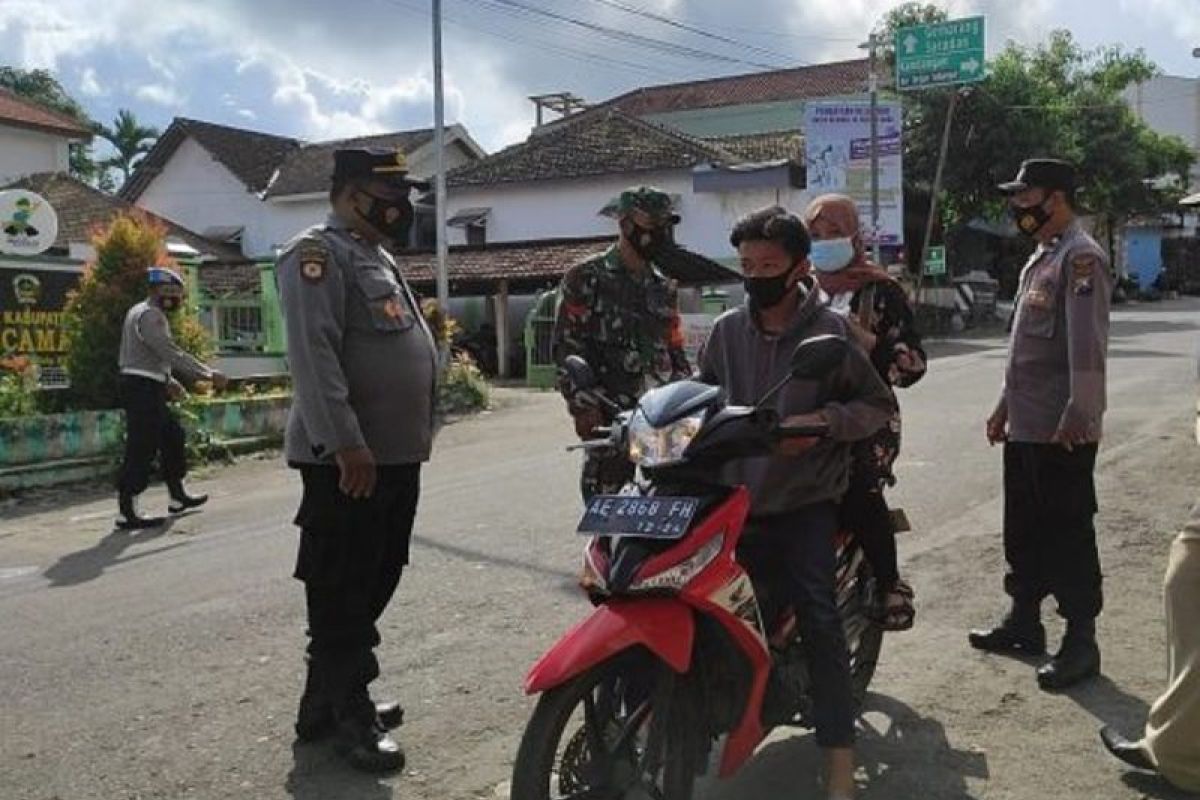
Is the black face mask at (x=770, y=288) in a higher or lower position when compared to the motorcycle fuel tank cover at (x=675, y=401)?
higher

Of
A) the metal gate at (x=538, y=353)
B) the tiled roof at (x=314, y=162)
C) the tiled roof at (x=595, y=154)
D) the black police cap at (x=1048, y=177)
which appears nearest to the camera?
the black police cap at (x=1048, y=177)

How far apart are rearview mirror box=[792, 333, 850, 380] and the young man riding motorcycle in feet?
0.75

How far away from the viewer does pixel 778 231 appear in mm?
3535

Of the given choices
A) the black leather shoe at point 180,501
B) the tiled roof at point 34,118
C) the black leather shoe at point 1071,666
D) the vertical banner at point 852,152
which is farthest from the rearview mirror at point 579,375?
the tiled roof at point 34,118

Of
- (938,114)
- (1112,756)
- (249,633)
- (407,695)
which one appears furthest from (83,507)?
(938,114)

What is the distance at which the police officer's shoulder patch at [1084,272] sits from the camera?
4.60 metres

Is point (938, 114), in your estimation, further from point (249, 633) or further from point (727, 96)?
point (249, 633)

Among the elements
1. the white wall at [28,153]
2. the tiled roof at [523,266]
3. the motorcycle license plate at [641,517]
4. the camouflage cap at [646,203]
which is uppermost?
the white wall at [28,153]

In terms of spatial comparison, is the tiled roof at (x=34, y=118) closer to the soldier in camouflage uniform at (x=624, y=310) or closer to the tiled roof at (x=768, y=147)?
the tiled roof at (x=768, y=147)

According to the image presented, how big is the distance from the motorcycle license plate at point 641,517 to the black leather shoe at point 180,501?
280 inches

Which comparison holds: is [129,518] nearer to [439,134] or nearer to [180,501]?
Result: [180,501]

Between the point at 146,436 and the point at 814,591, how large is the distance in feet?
22.6

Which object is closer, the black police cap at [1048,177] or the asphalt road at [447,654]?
the asphalt road at [447,654]

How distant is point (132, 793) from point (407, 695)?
44.8 inches
